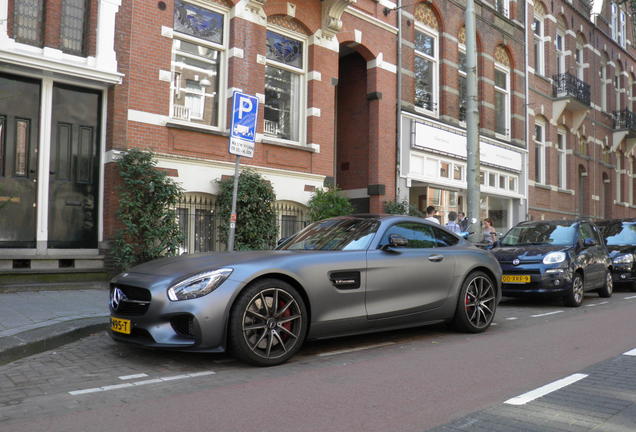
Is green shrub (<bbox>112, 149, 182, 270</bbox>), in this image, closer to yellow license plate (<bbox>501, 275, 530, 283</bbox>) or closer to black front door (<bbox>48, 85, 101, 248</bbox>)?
black front door (<bbox>48, 85, 101, 248</bbox>)

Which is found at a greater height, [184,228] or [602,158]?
[602,158]

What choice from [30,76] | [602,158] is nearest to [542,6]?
[602,158]

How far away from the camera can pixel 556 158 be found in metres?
25.5

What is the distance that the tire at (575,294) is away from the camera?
978 centimetres

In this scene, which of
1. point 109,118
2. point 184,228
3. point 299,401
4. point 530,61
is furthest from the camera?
point 530,61

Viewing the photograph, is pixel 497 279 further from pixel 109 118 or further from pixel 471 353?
pixel 109 118

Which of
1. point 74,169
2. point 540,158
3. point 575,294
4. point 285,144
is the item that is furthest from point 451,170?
point 74,169

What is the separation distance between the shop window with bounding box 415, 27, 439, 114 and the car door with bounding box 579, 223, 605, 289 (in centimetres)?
780

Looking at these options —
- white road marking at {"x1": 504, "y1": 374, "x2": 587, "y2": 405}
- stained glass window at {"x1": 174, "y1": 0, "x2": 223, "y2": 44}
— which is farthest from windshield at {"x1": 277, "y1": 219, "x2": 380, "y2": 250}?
stained glass window at {"x1": 174, "y1": 0, "x2": 223, "y2": 44}

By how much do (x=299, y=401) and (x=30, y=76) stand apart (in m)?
8.47

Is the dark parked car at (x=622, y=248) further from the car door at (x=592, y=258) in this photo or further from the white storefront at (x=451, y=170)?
the white storefront at (x=451, y=170)

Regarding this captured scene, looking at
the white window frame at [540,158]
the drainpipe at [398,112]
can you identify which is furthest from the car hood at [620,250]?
the white window frame at [540,158]

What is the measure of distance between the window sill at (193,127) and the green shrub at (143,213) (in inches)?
44.0

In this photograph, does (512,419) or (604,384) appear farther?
(604,384)
